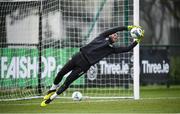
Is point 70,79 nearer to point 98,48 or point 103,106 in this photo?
point 98,48

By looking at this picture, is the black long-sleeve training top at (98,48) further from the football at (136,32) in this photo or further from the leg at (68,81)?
the leg at (68,81)

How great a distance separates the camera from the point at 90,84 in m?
26.2

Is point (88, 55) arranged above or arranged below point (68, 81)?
above

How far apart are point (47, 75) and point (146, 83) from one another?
15.8 ft

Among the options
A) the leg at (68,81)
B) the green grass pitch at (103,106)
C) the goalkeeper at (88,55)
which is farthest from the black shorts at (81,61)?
the green grass pitch at (103,106)

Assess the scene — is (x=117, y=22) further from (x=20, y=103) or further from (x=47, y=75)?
(x=20, y=103)

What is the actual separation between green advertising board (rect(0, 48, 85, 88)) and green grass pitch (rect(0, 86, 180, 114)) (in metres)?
2.04

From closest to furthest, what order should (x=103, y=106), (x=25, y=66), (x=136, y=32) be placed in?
(x=136, y=32) < (x=103, y=106) < (x=25, y=66)

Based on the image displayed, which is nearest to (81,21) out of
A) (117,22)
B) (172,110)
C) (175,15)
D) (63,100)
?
(117,22)

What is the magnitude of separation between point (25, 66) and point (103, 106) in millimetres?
5268

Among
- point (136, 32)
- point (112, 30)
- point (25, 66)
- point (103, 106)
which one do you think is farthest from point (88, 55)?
point (25, 66)

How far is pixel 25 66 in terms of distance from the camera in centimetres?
2470

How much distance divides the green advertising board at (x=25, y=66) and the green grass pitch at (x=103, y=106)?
80.2 inches

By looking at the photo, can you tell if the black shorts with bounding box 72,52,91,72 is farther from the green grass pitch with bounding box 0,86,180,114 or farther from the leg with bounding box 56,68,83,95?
the green grass pitch with bounding box 0,86,180,114
